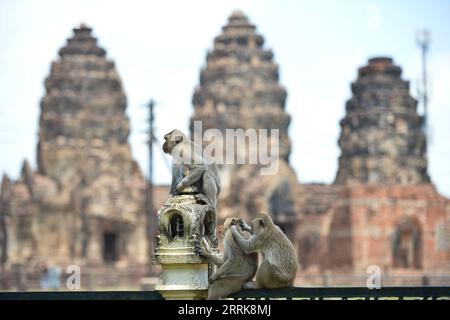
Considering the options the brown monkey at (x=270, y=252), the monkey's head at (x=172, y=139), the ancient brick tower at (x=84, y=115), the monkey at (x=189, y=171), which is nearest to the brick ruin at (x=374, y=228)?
the ancient brick tower at (x=84, y=115)

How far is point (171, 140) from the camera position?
16078 mm

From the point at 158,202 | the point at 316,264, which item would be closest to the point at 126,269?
the point at 158,202

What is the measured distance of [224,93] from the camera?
66000 mm

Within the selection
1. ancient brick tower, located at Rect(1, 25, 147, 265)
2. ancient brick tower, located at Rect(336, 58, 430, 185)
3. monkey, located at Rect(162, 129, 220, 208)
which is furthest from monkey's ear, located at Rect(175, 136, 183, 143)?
ancient brick tower, located at Rect(336, 58, 430, 185)

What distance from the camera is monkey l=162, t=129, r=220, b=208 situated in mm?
15430

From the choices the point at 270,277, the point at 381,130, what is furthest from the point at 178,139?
the point at 381,130

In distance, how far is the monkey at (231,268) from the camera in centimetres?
1426

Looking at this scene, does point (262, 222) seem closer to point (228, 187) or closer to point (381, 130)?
point (228, 187)

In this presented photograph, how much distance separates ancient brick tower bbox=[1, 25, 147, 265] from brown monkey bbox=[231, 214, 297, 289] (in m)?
44.4

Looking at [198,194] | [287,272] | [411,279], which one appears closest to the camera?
[287,272]

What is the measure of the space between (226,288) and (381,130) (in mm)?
55131

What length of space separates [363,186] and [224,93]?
34.2 feet

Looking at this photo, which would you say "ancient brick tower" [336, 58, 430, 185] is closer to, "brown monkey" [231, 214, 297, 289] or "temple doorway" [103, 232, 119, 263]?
"temple doorway" [103, 232, 119, 263]
